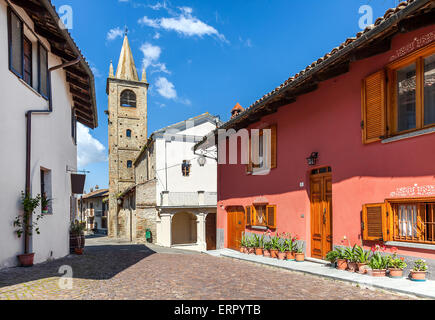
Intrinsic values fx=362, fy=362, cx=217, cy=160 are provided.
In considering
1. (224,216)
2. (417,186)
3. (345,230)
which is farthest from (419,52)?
(224,216)

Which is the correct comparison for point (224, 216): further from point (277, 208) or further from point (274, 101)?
point (274, 101)

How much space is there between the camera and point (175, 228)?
89.9 feet

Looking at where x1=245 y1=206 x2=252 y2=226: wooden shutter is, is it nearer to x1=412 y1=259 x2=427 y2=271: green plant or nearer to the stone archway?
x1=412 y1=259 x2=427 y2=271: green plant

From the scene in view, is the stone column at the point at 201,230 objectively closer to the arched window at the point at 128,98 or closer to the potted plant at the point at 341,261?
the arched window at the point at 128,98

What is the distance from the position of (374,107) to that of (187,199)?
1972 centimetres

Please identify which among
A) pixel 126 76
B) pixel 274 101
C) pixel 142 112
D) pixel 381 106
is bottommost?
pixel 381 106

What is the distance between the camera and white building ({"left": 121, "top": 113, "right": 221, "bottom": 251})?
25.4 m

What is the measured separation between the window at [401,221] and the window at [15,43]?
7.61 meters

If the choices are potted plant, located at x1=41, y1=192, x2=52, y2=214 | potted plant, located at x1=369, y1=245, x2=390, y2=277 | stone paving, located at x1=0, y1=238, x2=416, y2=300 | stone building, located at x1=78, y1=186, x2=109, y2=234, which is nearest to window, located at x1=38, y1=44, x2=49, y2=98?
potted plant, located at x1=41, y1=192, x2=52, y2=214

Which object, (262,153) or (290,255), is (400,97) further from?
(262,153)

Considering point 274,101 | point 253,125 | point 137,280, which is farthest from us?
point 253,125

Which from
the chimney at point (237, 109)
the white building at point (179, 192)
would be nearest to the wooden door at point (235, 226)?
the chimney at point (237, 109)

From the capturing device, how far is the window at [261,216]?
10.7 metres
